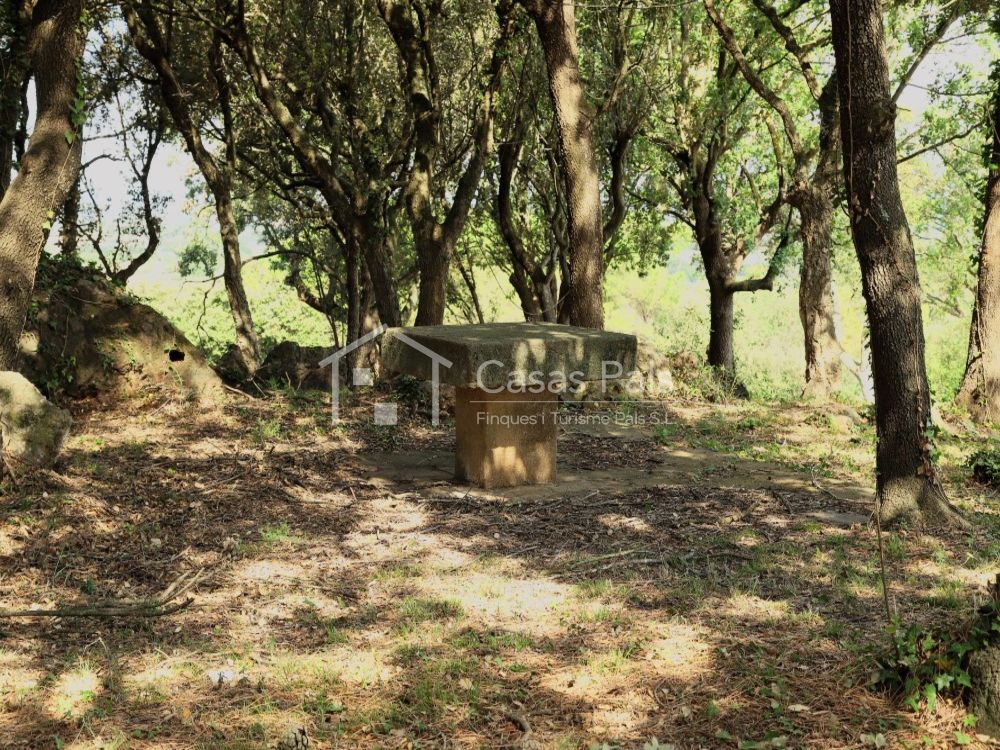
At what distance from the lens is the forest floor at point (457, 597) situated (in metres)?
3.80

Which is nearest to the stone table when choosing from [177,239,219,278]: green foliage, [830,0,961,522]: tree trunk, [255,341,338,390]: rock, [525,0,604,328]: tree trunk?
[830,0,961,522]: tree trunk

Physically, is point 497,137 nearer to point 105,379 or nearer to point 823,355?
point 823,355

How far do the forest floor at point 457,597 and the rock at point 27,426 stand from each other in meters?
0.23

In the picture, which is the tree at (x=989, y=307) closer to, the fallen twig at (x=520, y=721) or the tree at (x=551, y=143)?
the tree at (x=551, y=143)

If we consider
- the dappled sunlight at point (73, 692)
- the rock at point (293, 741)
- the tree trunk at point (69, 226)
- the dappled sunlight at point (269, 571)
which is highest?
the tree trunk at point (69, 226)

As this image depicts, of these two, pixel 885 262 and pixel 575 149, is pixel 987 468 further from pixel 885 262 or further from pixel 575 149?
pixel 575 149

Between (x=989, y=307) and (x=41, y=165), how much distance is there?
10.7m

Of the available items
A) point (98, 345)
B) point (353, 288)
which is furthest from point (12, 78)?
point (353, 288)

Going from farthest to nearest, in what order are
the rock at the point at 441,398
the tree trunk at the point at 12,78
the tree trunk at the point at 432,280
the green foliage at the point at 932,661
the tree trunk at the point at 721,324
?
the tree trunk at the point at 721,324 → the tree trunk at the point at 432,280 → the rock at the point at 441,398 → the tree trunk at the point at 12,78 → the green foliage at the point at 932,661

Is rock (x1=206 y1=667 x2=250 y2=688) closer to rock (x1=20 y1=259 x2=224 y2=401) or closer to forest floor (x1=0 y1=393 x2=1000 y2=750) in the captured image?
forest floor (x1=0 y1=393 x2=1000 y2=750)

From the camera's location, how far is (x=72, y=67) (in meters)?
7.41

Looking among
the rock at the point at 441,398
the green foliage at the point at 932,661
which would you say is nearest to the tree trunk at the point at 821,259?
the rock at the point at 441,398

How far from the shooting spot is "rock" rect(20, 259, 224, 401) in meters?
9.94

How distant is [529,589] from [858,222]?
338 centimetres
